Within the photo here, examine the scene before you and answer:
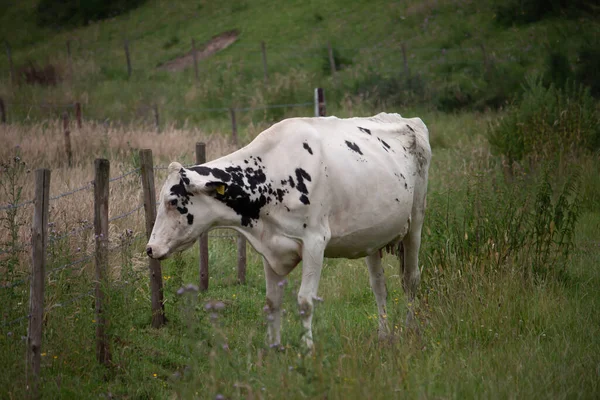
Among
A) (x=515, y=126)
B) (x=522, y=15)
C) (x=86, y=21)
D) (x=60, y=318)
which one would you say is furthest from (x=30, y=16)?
(x=60, y=318)

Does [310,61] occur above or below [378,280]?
below

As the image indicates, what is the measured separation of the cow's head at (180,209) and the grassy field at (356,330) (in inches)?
23.5

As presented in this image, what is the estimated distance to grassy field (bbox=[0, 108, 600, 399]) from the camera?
4227mm

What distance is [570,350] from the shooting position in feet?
16.4

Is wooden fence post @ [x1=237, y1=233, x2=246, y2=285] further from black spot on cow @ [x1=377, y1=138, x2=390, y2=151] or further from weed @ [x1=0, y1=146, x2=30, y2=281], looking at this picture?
black spot on cow @ [x1=377, y1=138, x2=390, y2=151]

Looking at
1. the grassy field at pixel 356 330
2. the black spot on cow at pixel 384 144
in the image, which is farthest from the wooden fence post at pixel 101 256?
the black spot on cow at pixel 384 144

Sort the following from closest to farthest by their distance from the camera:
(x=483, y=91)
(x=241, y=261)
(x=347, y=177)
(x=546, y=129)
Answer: (x=347, y=177), (x=241, y=261), (x=546, y=129), (x=483, y=91)

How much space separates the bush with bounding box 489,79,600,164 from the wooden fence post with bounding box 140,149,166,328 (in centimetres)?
690

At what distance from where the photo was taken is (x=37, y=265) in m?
4.83

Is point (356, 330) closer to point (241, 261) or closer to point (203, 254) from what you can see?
point (203, 254)

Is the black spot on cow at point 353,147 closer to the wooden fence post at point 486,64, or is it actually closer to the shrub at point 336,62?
the wooden fence post at point 486,64

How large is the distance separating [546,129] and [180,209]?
8254 millimetres

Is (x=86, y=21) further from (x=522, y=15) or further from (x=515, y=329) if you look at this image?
(x=515, y=329)

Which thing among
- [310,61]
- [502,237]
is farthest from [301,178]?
[310,61]
